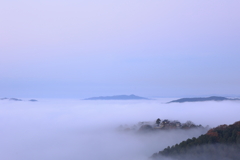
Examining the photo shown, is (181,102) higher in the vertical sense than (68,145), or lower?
higher

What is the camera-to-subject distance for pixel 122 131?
1596 inches

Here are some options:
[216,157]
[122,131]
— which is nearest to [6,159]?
[122,131]

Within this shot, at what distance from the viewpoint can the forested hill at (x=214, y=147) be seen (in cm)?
1705

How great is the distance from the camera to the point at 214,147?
18031mm

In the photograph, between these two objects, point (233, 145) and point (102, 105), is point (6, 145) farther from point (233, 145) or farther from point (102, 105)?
point (102, 105)

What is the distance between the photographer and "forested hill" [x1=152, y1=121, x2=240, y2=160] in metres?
17.0

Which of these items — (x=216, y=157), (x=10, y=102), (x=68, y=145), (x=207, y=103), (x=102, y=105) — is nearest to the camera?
(x=216, y=157)

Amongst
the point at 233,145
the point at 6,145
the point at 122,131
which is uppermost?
the point at 233,145

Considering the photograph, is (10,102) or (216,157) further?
(10,102)

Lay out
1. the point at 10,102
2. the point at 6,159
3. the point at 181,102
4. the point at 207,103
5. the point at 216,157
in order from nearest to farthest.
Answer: the point at 216,157
the point at 6,159
the point at 207,103
the point at 181,102
the point at 10,102

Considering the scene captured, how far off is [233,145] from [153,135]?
16779 mm

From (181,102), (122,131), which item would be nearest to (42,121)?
(122,131)

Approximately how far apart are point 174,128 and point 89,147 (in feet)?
41.6

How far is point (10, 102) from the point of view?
295 ft
